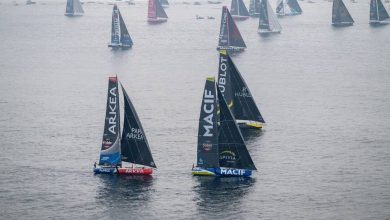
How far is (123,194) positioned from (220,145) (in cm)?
1432

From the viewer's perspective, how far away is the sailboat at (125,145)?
11719 cm

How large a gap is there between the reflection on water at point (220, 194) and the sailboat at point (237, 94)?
992 inches

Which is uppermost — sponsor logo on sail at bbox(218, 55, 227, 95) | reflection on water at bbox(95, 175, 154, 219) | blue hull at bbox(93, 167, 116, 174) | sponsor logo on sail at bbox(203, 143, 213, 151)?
sponsor logo on sail at bbox(218, 55, 227, 95)

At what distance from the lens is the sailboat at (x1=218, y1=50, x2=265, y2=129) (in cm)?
13812

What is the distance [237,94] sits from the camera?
143250mm

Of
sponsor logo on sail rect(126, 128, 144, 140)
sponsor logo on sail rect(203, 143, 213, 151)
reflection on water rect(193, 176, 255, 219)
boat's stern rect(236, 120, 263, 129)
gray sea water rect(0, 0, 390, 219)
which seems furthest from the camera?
boat's stern rect(236, 120, 263, 129)

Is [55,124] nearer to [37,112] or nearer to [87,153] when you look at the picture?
[37,112]

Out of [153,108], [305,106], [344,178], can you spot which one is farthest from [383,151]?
[153,108]

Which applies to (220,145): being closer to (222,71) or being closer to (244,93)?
(222,71)

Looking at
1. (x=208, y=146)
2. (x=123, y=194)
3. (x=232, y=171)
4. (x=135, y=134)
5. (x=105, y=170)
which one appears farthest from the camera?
(x=105, y=170)

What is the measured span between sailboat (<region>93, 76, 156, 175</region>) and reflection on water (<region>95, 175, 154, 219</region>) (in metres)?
1.35

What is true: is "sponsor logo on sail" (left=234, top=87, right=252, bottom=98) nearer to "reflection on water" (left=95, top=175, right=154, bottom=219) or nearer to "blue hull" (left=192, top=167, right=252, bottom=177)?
"blue hull" (left=192, top=167, right=252, bottom=177)

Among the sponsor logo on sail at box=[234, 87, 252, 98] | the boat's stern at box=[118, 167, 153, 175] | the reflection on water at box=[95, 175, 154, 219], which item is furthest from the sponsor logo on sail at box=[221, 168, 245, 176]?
the sponsor logo on sail at box=[234, 87, 252, 98]

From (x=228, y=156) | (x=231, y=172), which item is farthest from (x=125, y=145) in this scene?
(x=231, y=172)
